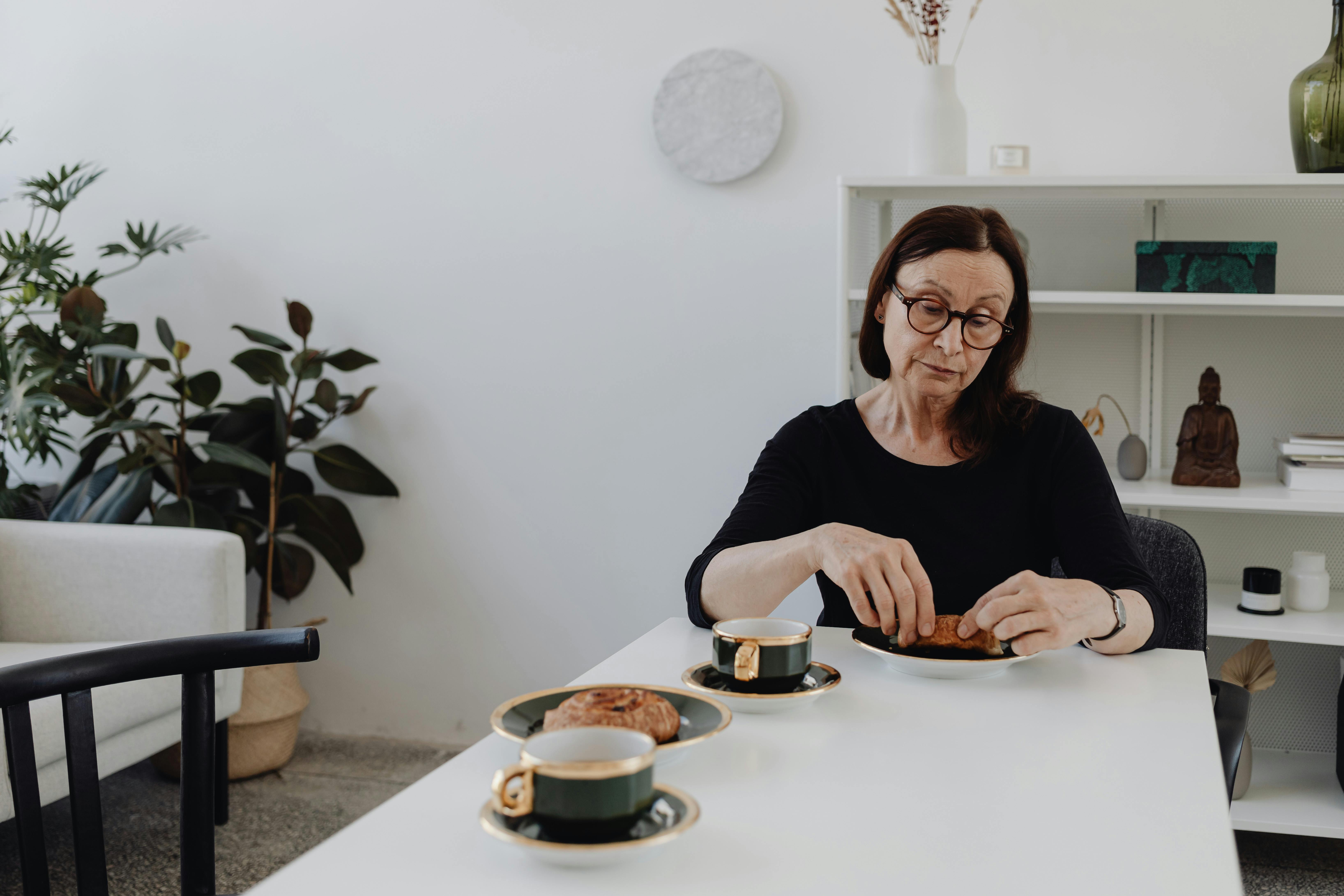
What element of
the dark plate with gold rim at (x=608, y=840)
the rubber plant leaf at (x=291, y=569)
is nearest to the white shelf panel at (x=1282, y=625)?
the dark plate with gold rim at (x=608, y=840)

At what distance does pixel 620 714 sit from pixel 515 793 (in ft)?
0.53

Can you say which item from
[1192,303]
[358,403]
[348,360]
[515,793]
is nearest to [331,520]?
[358,403]

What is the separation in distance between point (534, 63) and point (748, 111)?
0.59 metres

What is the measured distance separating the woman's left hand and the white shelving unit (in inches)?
47.0

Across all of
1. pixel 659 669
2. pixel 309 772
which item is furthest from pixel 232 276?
pixel 659 669

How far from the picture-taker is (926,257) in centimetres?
152

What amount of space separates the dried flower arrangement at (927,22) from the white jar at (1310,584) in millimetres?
1313

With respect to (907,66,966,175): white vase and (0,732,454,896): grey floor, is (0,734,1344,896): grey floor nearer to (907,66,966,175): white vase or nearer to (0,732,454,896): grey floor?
(0,732,454,896): grey floor

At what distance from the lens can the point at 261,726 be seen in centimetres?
268

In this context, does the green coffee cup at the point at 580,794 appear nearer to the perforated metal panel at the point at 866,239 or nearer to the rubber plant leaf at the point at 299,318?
the perforated metal panel at the point at 866,239

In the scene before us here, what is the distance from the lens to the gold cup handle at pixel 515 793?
24.4 inches

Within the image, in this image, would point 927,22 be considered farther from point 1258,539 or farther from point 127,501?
point 127,501

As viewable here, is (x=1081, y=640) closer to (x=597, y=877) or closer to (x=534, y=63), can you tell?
(x=597, y=877)

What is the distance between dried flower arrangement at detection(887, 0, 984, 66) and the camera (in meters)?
2.37
